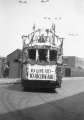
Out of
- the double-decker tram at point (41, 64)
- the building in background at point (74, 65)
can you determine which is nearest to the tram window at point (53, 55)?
the double-decker tram at point (41, 64)

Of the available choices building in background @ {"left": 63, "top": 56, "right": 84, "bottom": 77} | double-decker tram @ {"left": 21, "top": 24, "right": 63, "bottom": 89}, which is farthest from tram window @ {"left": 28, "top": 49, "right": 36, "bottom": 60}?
building in background @ {"left": 63, "top": 56, "right": 84, "bottom": 77}

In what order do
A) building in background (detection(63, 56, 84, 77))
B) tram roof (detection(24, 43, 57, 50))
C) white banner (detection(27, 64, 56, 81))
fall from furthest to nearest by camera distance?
1. building in background (detection(63, 56, 84, 77))
2. tram roof (detection(24, 43, 57, 50))
3. white banner (detection(27, 64, 56, 81))

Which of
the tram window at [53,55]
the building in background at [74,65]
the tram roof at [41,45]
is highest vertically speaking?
the tram roof at [41,45]

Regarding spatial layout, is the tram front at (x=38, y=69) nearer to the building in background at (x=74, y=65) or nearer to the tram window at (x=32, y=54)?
the tram window at (x=32, y=54)

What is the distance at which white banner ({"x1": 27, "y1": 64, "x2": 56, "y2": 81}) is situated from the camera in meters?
18.2

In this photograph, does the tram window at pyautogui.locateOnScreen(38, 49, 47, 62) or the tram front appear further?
the tram window at pyautogui.locateOnScreen(38, 49, 47, 62)

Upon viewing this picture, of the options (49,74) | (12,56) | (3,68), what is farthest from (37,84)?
(12,56)

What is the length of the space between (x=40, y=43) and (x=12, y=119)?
12020 mm

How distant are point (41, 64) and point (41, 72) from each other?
1.86 ft

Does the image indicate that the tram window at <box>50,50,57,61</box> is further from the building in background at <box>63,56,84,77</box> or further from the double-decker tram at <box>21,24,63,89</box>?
the building in background at <box>63,56,84,77</box>

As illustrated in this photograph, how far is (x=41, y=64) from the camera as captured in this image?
18.6m

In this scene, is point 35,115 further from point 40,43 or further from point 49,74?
point 40,43

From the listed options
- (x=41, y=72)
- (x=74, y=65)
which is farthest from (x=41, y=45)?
(x=74, y=65)

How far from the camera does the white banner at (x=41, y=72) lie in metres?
18.2
